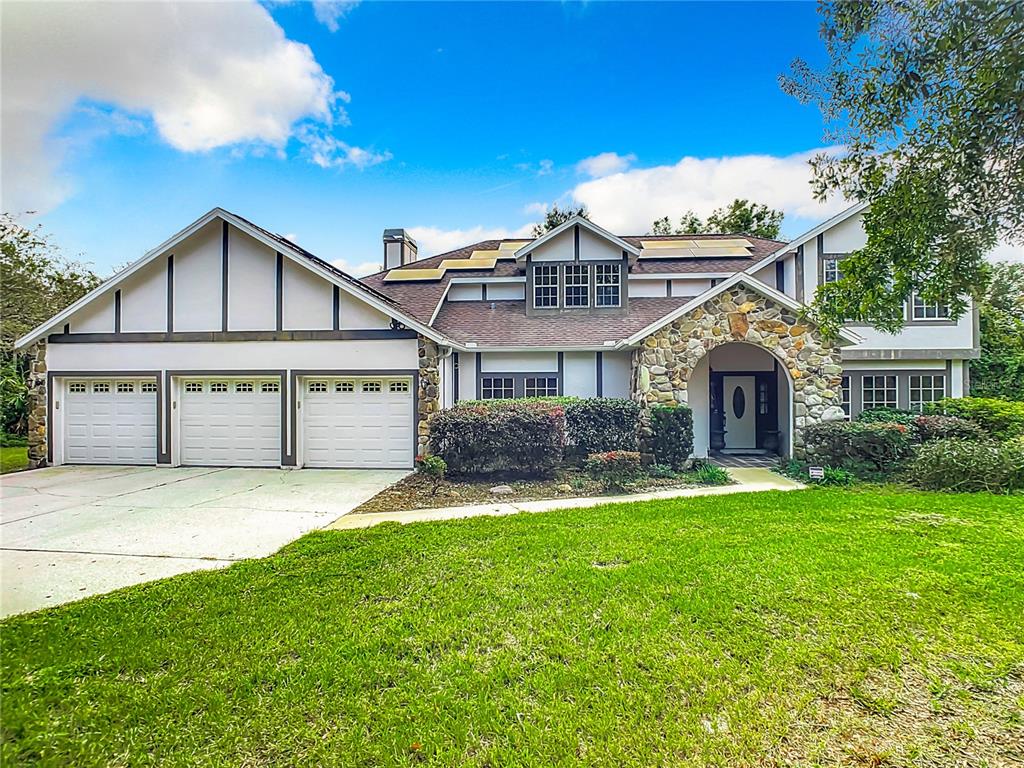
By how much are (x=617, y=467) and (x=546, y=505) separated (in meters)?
2.28

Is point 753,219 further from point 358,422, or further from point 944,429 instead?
point 358,422

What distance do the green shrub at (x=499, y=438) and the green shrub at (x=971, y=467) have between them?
22.8 feet

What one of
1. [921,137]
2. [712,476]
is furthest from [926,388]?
[921,137]

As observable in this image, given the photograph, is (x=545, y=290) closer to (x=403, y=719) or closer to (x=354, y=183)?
(x=354, y=183)

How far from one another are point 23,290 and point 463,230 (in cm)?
1932

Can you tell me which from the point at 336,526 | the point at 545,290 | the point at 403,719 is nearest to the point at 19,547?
the point at 336,526

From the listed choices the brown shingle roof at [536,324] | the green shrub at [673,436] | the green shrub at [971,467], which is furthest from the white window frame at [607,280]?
the green shrub at [971,467]

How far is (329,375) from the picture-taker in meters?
12.4

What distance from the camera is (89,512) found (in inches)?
324

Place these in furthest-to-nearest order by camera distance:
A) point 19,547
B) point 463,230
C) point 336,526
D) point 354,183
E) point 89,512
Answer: point 463,230 < point 354,183 < point 89,512 < point 336,526 < point 19,547

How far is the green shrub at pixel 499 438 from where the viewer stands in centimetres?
1059

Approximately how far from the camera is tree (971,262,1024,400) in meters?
16.6

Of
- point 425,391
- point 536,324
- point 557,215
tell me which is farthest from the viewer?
point 557,215

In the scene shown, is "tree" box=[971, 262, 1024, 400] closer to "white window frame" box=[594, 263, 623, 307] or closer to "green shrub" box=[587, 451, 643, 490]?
"white window frame" box=[594, 263, 623, 307]
